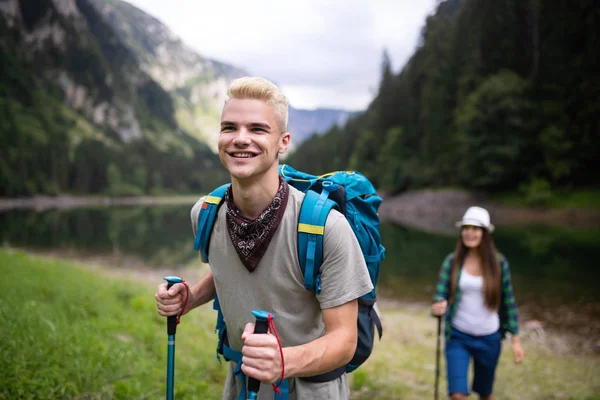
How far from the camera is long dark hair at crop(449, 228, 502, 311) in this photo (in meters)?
5.85

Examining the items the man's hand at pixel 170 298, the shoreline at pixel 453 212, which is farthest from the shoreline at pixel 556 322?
the shoreline at pixel 453 212

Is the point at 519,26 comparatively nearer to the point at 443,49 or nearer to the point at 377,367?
the point at 443,49

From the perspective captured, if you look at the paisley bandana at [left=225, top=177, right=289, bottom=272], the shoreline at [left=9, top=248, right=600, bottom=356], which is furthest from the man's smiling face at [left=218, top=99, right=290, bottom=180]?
the shoreline at [left=9, top=248, right=600, bottom=356]

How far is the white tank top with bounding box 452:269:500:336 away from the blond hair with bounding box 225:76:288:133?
4.44 m

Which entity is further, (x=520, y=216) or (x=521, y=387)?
(x=520, y=216)

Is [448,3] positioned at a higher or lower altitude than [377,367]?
higher

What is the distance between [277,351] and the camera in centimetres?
205

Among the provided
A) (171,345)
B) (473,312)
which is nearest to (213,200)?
(171,345)

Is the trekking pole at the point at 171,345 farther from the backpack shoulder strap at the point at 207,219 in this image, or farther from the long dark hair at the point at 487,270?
the long dark hair at the point at 487,270

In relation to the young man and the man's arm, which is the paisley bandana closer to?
the young man

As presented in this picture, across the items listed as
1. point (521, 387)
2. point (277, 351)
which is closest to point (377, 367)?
point (521, 387)

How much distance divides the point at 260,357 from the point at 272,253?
66 cm

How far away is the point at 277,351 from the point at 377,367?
24.5 feet

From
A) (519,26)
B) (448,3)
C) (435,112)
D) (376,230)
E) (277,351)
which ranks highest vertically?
(448,3)
